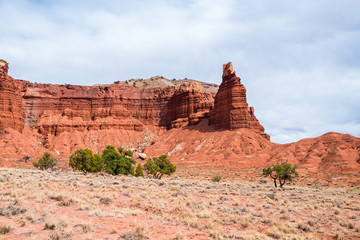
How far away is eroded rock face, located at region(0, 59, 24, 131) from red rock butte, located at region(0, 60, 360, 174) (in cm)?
25

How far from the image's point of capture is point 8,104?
8038 centimetres

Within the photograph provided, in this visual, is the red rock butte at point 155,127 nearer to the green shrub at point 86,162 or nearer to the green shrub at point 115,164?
the green shrub at point 115,164

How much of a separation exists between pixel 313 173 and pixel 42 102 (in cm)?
9896

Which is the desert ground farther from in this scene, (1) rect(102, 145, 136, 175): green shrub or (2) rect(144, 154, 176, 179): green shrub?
(2) rect(144, 154, 176, 179): green shrub

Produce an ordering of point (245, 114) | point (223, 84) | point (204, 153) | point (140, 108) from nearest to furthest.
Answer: point (204, 153) → point (245, 114) → point (223, 84) → point (140, 108)

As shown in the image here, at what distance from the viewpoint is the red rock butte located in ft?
205

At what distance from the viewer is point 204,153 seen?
72688 millimetres

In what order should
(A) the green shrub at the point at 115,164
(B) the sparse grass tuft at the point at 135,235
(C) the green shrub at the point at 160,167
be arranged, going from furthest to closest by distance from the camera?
(C) the green shrub at the point at 160,167 < (A) the green shrub at the point at 115,164 < (B) the sparse grass tuft at the point at 135,235

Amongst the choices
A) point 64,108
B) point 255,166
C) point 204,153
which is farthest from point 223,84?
point 64,108

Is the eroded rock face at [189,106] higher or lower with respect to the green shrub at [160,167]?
higher

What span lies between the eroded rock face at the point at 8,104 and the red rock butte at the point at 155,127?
250mm

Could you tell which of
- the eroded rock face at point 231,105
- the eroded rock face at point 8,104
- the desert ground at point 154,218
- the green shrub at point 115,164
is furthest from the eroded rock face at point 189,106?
the desert ground at point 154,218

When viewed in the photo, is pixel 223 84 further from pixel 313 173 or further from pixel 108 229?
pixel 108 229

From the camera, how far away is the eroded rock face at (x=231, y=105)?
7875cm
